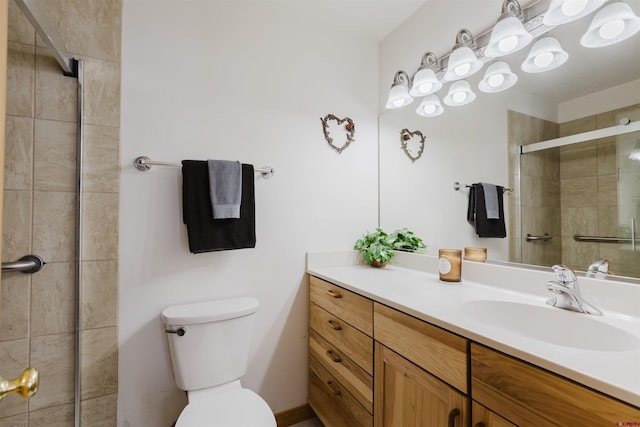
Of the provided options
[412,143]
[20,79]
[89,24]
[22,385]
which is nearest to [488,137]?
[412,143]

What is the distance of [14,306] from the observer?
3.85ft

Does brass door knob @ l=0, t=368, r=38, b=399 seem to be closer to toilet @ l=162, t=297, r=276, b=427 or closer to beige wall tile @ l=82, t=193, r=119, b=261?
toilet @ l=162, t=297, r=276, b=427

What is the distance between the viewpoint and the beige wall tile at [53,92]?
1.21 m

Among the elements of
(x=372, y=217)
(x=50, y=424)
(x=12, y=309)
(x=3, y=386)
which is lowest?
(x=50, y=424)

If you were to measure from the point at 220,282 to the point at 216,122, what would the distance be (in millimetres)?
841

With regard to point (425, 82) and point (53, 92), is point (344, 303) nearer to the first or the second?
point (425, 82)

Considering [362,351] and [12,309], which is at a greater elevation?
[12,309]

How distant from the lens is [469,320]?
873 millimetres

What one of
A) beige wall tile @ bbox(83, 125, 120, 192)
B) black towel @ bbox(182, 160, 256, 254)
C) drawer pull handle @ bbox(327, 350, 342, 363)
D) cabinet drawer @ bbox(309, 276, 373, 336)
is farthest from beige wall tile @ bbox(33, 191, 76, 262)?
drawer pull handle @ bbox(327, 350, 342, 363)

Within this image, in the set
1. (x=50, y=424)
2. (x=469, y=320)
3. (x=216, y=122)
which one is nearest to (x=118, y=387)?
(x=50, y=424)

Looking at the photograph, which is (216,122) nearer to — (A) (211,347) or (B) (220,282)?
(B) (220,282)

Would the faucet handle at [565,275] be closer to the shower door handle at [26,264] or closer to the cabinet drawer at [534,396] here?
the cabinet drawer at [534,396]

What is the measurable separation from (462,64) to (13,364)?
236 cm

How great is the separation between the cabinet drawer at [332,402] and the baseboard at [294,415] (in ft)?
0.19
